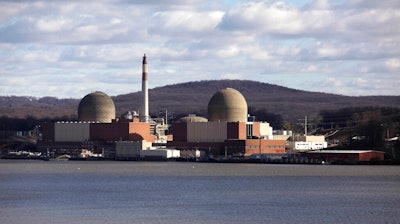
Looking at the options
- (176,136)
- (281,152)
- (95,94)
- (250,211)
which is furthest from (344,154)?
(250,211)

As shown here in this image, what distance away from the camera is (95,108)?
4279 inches

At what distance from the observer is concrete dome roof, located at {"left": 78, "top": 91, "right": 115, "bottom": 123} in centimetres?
10881

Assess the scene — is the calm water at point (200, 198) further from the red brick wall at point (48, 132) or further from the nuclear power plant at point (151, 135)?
the red brick wall at point (48, 132)

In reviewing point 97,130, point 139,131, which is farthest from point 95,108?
point 139,131

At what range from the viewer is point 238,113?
345 ft

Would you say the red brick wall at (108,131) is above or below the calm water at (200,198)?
above

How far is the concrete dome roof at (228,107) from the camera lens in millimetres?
104750

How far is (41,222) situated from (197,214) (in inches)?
251

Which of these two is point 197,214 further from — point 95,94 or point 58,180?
point 95,94

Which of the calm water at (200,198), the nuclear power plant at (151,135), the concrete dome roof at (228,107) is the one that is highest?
the concrete dome roof at (228,107)

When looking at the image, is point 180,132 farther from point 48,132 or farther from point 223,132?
point 48,132

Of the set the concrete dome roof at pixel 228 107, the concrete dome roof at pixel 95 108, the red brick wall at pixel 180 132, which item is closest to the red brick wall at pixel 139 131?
the red brick wall at pixel 180 132

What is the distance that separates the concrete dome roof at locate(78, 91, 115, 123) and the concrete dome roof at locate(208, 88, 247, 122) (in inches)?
444

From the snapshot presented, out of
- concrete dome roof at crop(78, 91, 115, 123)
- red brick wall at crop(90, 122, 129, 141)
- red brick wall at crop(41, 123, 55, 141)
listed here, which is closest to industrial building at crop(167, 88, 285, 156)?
red brick wall at crop(90, 122, 129, 141)
